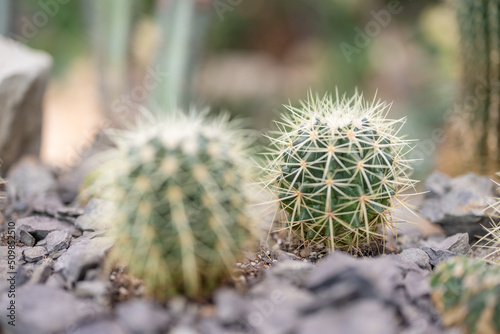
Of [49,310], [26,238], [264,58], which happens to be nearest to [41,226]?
[26,238]

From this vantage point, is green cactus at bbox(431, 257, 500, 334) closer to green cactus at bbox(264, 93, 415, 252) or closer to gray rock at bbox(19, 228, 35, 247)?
green cactus at bbox(264, 93, 415, 252)

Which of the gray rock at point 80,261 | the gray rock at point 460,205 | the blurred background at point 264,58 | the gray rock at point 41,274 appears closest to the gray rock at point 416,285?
the gray rock at point 460,205

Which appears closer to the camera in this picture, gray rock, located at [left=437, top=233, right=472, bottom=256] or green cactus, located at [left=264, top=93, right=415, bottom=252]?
green cactus, located at [left=264, top=93, right=415, bottom=252]

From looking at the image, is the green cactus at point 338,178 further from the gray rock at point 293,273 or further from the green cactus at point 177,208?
the green cactus at point 177,208

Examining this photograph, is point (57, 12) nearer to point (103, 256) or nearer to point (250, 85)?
point (250, 85)

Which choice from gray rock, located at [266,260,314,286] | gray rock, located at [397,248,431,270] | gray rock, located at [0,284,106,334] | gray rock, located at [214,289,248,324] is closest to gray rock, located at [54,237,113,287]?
gray rock, located at [0,284,106,334]

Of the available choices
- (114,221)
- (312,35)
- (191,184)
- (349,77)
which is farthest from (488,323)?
(312,35)

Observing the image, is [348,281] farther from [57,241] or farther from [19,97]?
[19,97]
